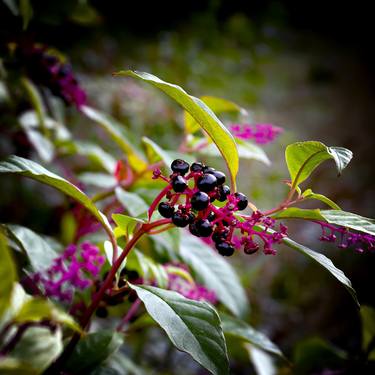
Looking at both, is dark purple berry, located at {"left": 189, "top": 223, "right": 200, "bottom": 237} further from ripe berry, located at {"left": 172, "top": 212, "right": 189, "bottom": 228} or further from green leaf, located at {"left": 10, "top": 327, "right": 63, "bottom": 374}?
green leaf, located at {"left": 10, "top": 327, "right": 63, "bottom": 374}

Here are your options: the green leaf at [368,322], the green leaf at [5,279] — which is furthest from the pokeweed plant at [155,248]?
the green leaf at [368,322]

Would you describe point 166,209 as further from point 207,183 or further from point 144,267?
point 144,267

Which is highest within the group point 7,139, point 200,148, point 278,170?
point 200,148

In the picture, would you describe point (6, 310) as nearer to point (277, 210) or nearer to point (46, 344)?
point (46, 344)

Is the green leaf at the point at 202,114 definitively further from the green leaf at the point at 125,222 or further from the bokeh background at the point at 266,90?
the bokeh background at the point at 266,90

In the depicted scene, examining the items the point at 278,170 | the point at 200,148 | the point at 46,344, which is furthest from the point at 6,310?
the point at 278,170

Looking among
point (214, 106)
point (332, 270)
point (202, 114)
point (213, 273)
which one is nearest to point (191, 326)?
point (332, 270)
